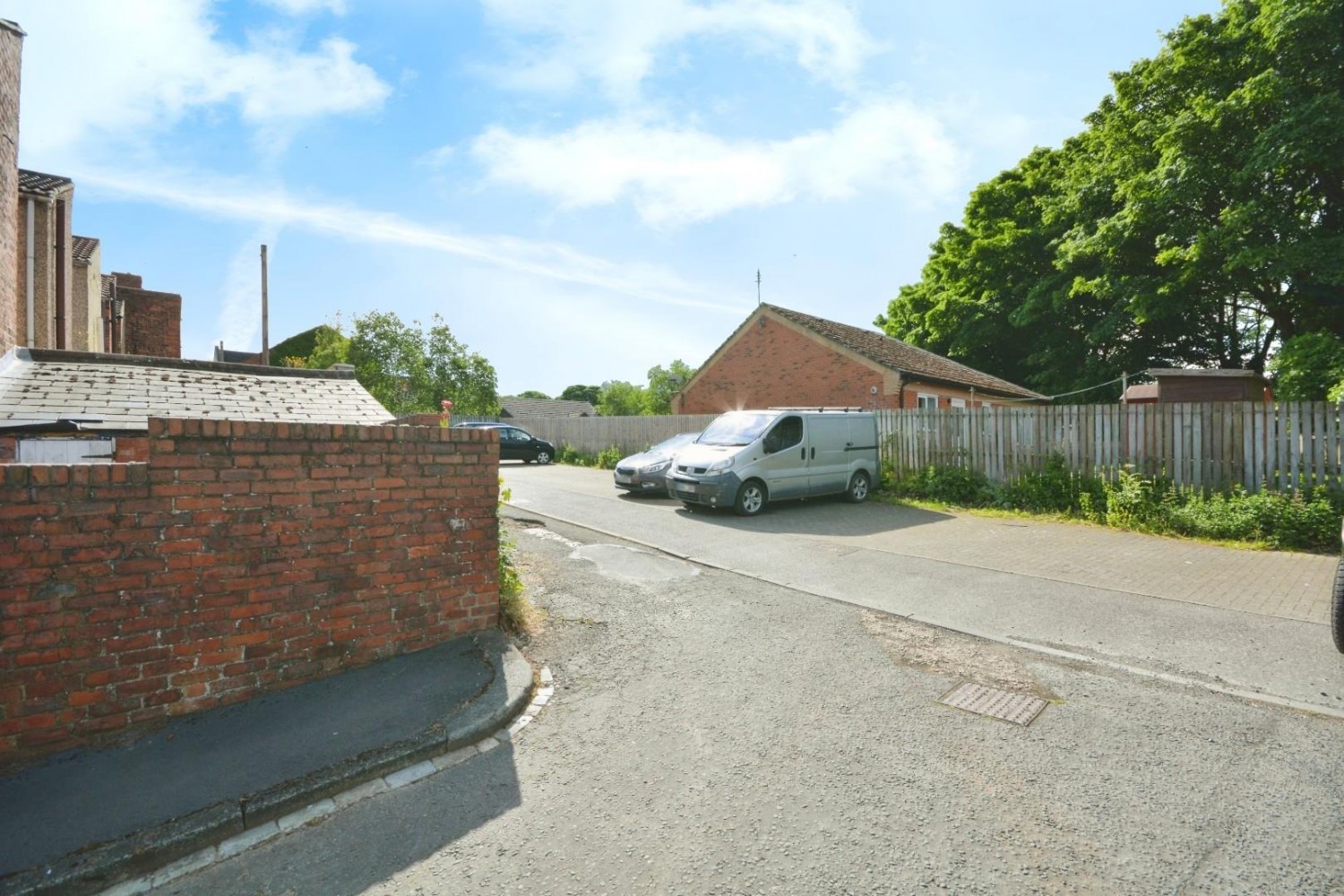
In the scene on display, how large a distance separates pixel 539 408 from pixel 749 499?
5120 cm

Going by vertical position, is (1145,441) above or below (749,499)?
above

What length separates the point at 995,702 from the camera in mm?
3885

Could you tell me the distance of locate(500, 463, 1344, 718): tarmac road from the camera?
454 centimetres

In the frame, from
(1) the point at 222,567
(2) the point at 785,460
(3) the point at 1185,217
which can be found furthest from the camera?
(3) the point at 1185,217

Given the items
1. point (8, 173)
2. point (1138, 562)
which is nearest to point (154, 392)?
point (8, 173)

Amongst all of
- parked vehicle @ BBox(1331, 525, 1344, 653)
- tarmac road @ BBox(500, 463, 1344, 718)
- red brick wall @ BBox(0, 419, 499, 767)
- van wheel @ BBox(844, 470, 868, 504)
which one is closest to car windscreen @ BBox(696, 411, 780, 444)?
tarmac road @ BBox(500, 463, 1344, 718)

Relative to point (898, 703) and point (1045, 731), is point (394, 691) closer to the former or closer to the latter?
point (898, 703)

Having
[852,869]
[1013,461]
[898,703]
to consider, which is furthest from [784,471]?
[852,869]

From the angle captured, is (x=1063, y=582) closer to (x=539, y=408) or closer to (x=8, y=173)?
(x=8, y=173)

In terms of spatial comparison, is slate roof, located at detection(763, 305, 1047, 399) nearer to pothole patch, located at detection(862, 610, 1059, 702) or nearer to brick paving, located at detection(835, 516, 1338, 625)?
brick paving, located at detection(835, 516, 1338, 625)

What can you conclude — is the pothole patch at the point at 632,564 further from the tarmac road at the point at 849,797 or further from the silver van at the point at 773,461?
the silver van at the point at 773,461

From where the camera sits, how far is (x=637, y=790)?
2990 mm

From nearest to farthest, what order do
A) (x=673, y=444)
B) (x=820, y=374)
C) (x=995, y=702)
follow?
(x=995, y=702) → (x=673, y=444) → (x=820, y=374)

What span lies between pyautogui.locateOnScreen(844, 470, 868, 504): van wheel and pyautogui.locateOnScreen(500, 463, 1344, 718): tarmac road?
4.12 feet
